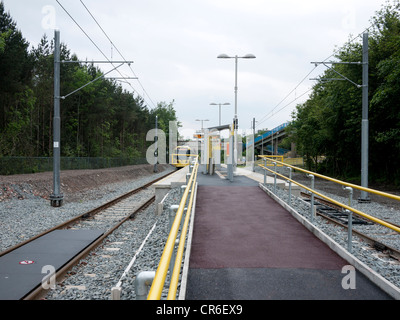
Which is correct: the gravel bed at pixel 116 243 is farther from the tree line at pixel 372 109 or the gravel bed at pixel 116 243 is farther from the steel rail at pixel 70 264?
the tree line at pixel 372 109

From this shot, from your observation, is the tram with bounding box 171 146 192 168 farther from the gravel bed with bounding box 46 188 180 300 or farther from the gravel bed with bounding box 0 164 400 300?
the gravel bed with bounding box 46 188 180 300

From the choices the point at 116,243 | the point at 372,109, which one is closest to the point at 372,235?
the point at 116,243

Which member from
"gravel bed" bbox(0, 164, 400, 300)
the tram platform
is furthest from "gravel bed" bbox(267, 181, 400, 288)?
the tram platform

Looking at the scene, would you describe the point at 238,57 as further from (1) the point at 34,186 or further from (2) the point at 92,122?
(2) the point at 92,122

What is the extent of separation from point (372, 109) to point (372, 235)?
615 inches

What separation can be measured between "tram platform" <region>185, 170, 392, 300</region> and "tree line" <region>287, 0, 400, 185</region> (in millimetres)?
14439

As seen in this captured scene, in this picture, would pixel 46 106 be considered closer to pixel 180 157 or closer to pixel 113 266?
pixel 180 157

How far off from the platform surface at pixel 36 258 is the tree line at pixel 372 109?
16622 millimetres

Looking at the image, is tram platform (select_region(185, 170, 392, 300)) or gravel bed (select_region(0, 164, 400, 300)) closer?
tram platform (select_region(185, 170, 392, 300))

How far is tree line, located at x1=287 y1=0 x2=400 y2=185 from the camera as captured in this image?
18859 mm

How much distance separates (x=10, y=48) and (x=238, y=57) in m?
20.7

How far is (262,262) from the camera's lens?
495 cm

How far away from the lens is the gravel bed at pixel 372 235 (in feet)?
17.1
